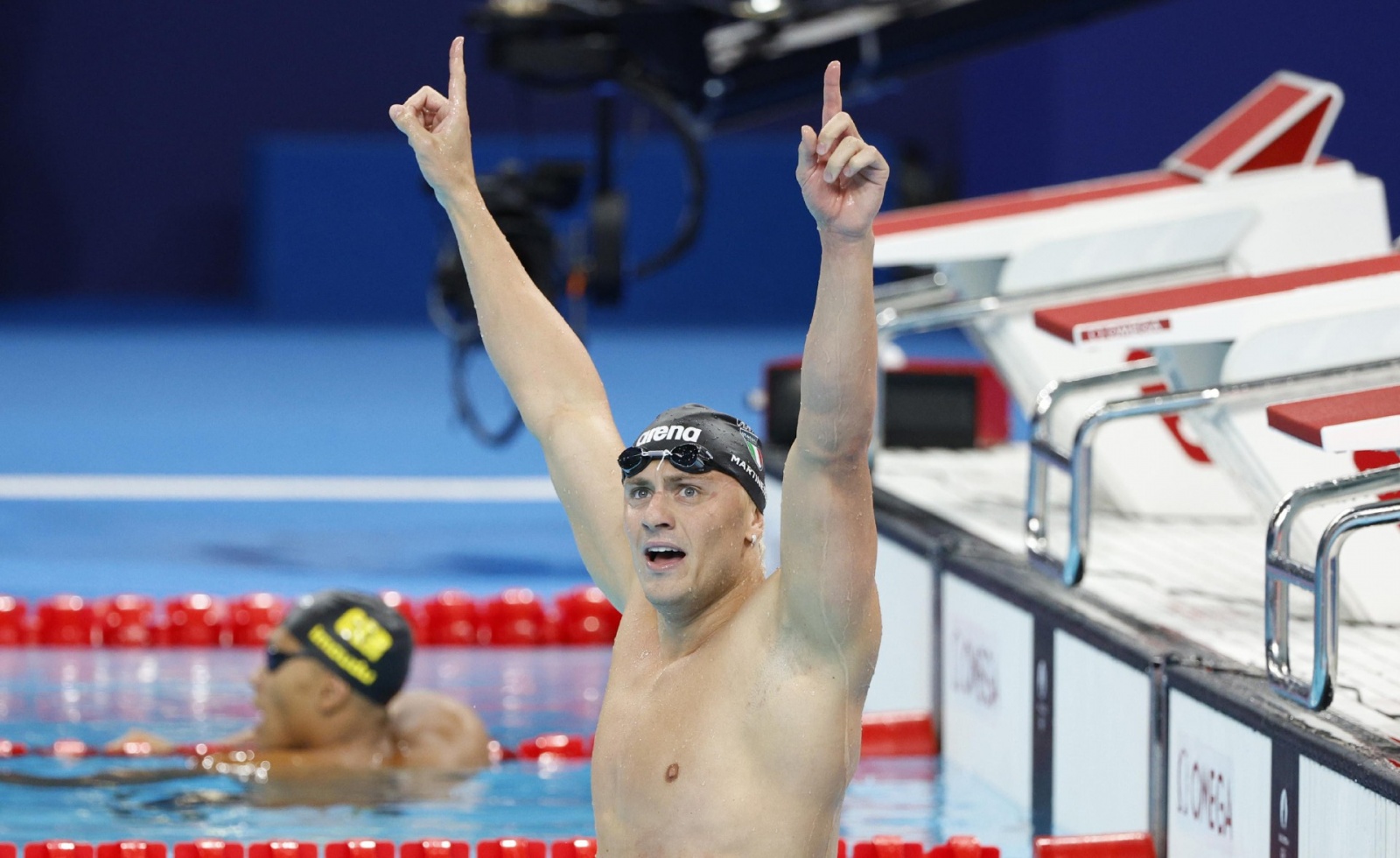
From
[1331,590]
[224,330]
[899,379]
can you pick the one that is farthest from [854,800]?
[224,330]

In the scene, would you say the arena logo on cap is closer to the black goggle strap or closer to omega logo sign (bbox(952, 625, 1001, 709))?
omega logo sign (bbox(952, 625, 1001, 709))

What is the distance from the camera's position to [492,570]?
8.15 metres

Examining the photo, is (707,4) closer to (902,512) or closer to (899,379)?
(899,379)

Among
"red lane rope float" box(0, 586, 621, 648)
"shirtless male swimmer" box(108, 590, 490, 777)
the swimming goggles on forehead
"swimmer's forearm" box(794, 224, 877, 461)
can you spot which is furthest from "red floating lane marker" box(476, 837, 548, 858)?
"red lane rope float" box(0, 586, 621, 648)

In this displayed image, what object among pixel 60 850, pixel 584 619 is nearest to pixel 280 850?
pixel 60 850

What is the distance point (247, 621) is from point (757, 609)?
4569 millimetres

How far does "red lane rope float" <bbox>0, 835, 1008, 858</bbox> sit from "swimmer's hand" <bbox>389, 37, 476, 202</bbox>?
142cm

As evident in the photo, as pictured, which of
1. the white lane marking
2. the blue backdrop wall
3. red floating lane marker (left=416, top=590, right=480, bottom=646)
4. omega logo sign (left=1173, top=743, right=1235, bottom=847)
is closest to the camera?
omega logo sign (left=1173, top=743, right=1235, bottom=847)

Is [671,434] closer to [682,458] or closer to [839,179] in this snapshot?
[682,458]

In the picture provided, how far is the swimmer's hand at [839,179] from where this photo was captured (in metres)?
2.30

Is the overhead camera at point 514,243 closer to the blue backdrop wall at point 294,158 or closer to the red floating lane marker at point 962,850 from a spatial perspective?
the red floating lane marker at point 962,850

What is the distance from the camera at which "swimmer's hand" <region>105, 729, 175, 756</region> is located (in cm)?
530

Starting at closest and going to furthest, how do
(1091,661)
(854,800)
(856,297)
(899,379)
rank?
1. (856,297)
2. (1091,661)
3. (854,800)
4. (899,379)

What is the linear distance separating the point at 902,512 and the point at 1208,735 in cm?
218
